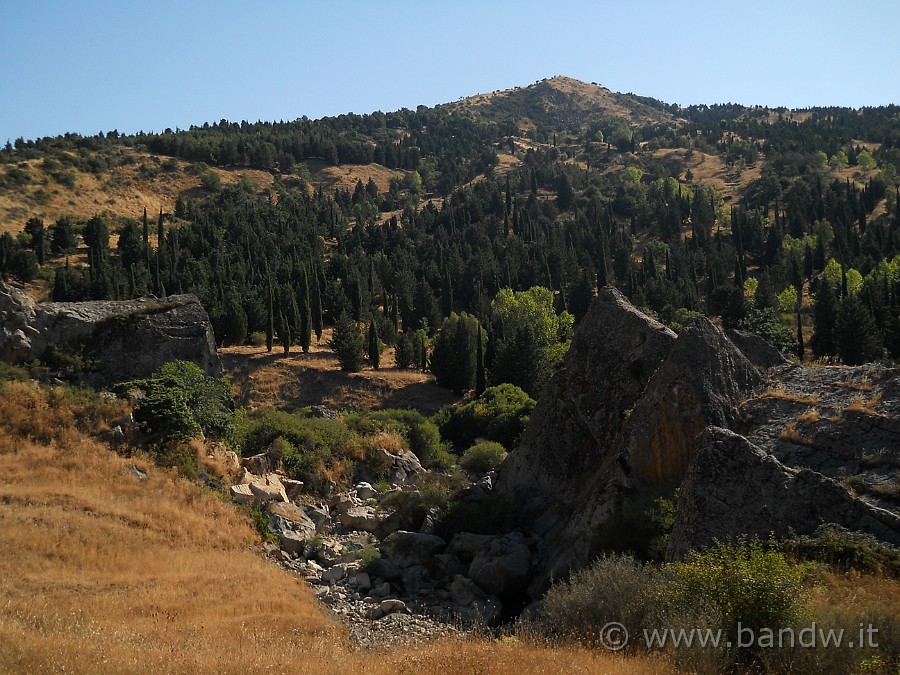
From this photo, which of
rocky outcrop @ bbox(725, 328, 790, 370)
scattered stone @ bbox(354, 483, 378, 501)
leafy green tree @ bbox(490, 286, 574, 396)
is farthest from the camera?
leafy green tree @ bbox(490, 286, 574, 396)

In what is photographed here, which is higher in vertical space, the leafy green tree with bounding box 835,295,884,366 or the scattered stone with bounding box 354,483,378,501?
the leafy green tree with bounding box 835,295,884,366

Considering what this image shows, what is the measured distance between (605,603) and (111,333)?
846 inches

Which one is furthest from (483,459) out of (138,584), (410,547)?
(138,584)

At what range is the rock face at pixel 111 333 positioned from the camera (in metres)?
24.4

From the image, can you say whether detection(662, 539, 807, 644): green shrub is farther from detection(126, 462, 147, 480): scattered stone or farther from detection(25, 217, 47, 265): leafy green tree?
detection(25, 217, 47, 265): leafy green tree

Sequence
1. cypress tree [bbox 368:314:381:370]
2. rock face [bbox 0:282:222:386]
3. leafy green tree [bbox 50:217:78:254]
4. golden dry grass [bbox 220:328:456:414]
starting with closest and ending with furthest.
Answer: rock face [bbox 0:282:222:386] < golden dry grass [bbox 220:328:456:414] < cypress tree [bbox 368:314:381:370] < leafy green tree [bbox 50:217:78:254]

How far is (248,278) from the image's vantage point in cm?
8138

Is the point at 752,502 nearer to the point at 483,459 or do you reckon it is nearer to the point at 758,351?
A: the point at 758,351

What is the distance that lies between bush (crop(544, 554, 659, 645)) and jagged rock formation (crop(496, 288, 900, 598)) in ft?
4.13

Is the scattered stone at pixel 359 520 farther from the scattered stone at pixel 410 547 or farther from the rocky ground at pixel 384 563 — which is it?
the scattered stone at pixel 410 547

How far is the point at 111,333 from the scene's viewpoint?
2603cm

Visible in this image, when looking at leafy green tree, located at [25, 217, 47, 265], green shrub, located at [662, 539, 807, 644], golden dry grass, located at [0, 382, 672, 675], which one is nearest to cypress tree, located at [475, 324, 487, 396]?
golden dry grass, located at [0, 382, 672, 675]

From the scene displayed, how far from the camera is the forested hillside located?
65.3m

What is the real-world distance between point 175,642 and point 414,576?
353 inches
